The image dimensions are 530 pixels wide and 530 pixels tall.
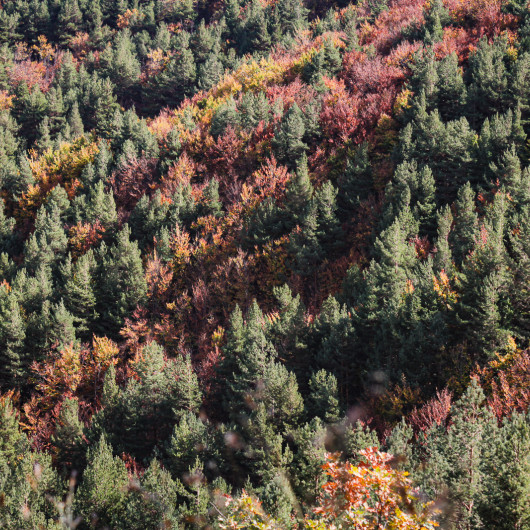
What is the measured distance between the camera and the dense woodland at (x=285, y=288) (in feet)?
67.1

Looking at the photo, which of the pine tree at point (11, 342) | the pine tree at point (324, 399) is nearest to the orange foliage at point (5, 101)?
the pine tree at point (11, 342)

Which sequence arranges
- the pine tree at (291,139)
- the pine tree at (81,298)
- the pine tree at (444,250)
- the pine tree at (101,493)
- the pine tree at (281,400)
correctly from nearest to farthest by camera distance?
the pine tree at (101,493)
the pine tree at (281,400)
the pine tree at (444,250)
the pine tree at (81,298)
the pine tree at (291,139)

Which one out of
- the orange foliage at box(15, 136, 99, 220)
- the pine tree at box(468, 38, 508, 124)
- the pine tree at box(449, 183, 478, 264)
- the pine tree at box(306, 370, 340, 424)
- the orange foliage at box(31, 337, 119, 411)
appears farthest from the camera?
the orange foliage at box(15, 136, 99, 220)

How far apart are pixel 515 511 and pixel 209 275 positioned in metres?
36.6

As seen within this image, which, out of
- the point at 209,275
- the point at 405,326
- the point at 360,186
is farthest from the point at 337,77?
the point at 405,326

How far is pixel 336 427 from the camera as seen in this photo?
25625mm

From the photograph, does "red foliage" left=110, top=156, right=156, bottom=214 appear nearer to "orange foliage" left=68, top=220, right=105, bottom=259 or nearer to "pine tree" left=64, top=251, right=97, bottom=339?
"orange foliage" left=68, top=220, right=105, bottom=259

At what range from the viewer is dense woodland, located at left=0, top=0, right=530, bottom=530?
2045 cm

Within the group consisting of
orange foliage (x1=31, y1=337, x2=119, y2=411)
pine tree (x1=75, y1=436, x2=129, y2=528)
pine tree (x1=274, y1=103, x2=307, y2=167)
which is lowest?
orange foliage (x1=31, y1=337, x2=119, y2=411)

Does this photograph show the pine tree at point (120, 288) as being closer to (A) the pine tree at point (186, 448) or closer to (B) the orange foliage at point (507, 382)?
(A) the pine tree at point (186, 448)

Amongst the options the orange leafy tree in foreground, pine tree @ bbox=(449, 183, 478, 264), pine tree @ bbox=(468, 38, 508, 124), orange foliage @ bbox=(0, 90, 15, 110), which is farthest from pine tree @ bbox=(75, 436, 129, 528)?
→ orange foliage @ bbox=(0, 90, 15, 110)

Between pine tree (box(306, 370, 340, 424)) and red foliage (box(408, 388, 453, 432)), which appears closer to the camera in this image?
red foliage (box(408, 388, 453, 432))

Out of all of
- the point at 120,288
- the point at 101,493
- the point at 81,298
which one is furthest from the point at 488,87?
the point at 101,493

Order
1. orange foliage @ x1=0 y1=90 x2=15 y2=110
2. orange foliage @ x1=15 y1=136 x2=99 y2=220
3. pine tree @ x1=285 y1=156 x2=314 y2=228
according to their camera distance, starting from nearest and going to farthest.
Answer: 1. pine tree @ x1=285 y1=156 x2=314 y2=228
2. orange foliage @ x1=15 y1=136 x2=99 y2=220
3. orange foliage @ x1=0 y1=90 x2=15 y2=110
